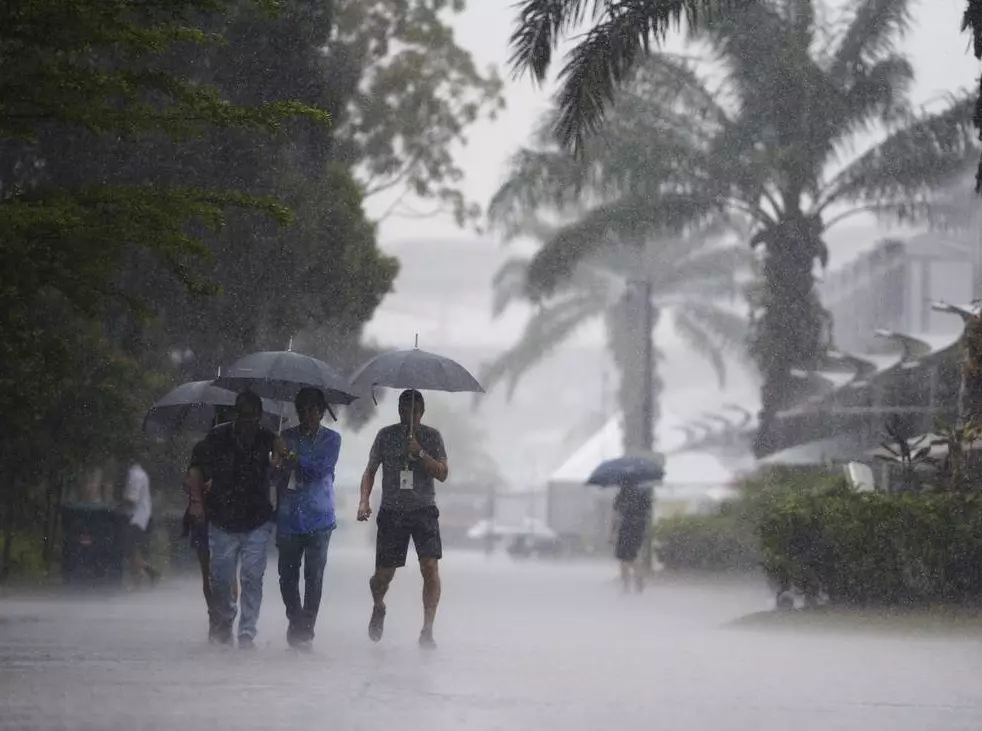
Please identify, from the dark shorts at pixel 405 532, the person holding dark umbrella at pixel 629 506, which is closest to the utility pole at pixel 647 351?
the person holding dark umbrella at pixel 629 506

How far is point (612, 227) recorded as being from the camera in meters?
36.0

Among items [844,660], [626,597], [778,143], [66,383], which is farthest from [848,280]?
[844,660]

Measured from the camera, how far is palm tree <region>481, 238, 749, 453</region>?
2125 inches

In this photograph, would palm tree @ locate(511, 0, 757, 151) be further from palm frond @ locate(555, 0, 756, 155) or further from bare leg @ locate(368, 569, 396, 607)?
bare leg @ locate(368, 569, 396, 607)

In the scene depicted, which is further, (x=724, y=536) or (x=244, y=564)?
(x=724, y=536)

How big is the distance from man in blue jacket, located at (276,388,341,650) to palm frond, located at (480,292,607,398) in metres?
40.9

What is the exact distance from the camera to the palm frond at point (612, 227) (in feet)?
115

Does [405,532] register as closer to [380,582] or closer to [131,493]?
[380,582]

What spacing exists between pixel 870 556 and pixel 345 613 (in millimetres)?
4993

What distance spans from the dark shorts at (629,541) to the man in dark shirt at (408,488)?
45.4ft

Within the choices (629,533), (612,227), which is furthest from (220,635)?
(612,227)

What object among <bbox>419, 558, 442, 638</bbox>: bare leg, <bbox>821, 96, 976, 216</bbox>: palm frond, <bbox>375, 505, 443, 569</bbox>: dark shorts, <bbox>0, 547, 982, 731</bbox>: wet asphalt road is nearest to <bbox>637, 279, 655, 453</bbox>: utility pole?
<bbox>821, 96, 976, 216</bbox>: palm frond

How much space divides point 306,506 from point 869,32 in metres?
23.3

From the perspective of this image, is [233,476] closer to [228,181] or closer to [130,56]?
[130,56]
